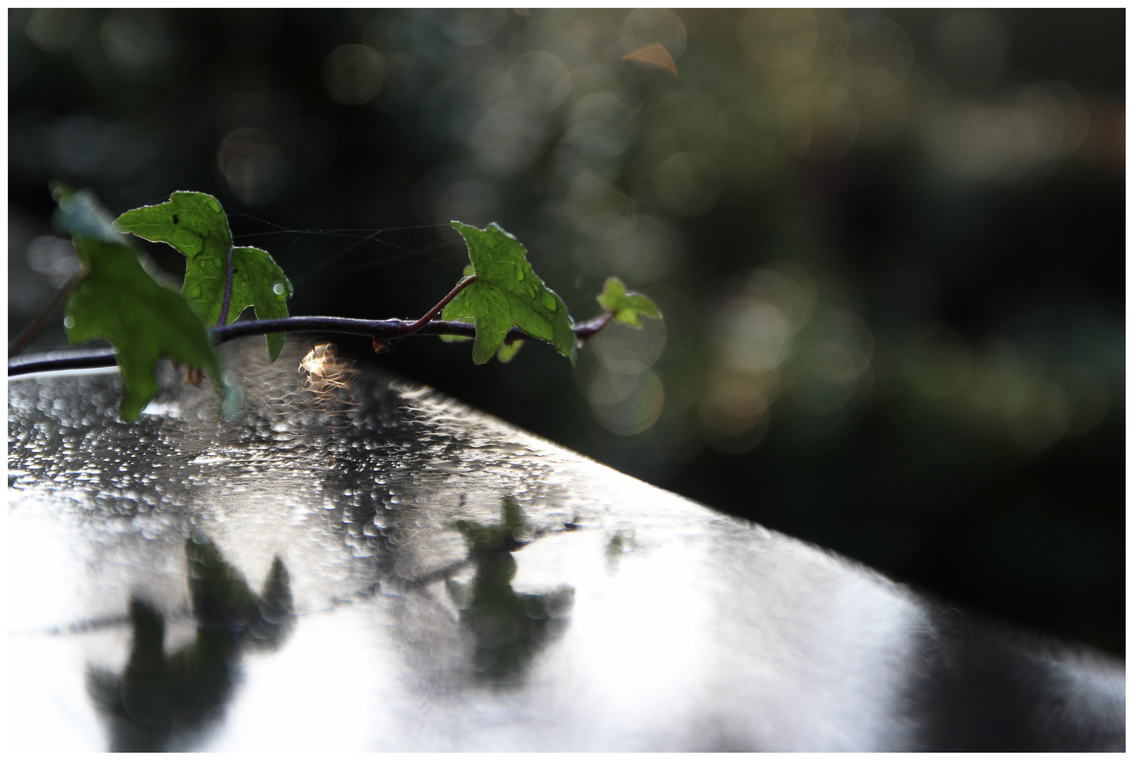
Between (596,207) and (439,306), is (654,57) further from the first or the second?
(439,306)

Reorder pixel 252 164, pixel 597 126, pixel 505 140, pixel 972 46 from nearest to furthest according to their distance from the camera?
pixel 252 164 < pixel 505 140 < pixel 597 126 < pixel 972 46

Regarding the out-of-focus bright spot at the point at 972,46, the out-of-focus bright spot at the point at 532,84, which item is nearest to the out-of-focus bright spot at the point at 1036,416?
the out-of-focus bright spot at the point at 972,46

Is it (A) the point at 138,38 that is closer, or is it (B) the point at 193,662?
(B) the point at 193,662

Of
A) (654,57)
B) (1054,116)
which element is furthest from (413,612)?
(1054,116)

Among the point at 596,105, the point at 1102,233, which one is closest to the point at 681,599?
the point at 596,105

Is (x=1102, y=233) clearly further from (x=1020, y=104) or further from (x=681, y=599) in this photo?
(x=681, y=599)

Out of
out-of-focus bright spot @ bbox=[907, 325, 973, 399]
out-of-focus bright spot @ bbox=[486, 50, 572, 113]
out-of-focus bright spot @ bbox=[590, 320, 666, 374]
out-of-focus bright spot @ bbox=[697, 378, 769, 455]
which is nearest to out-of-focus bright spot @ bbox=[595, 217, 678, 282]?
out-of-focus bright spot @ bbox=[590, 320, 666, 374]
